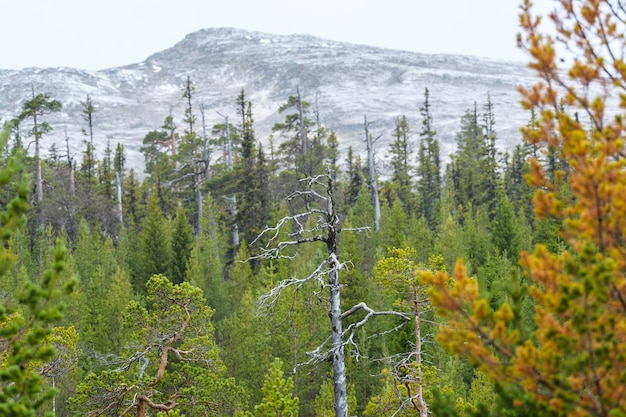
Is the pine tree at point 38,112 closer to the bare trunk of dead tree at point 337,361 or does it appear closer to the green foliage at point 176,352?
the green foliage at point 176,352

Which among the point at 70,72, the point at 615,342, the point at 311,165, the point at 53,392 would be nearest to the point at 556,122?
the point at 615,342

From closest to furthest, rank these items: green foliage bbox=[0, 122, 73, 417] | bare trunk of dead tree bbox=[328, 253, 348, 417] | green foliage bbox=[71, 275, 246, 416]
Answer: green foliage bbox=[0, 122, 73, 417] → bare trunk of dead tree bbox=[328, 253, 348, 417] → green foliage bbox=[71, 275, 246, 416]

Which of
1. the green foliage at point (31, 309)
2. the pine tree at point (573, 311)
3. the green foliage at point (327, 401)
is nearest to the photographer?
the pine tree at point (573, 311)

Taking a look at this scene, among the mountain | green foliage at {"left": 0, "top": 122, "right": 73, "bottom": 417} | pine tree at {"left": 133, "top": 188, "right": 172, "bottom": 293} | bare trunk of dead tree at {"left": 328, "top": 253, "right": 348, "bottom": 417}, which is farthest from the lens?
the mountain

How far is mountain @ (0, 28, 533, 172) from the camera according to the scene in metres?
83.8

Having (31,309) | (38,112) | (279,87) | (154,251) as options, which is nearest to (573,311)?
(31,309)

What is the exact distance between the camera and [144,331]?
37.8 feet

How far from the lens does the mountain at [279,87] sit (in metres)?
83.8

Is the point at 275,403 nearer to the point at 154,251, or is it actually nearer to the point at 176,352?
the point at 176,352

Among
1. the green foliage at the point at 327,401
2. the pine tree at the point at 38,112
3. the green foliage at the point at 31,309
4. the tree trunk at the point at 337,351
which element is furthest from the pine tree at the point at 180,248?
the green foliage at the point at 31,309

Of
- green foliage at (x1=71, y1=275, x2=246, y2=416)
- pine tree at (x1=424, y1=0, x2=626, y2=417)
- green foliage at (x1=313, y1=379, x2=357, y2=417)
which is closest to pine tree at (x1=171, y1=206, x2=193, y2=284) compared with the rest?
green foliage at (x1=313, y1=379, x2=357, y2=417)

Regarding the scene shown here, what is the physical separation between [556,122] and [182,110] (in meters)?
106

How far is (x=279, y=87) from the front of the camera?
343ft

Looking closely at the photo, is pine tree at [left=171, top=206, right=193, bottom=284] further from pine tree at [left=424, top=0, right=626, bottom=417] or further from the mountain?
the mountain
